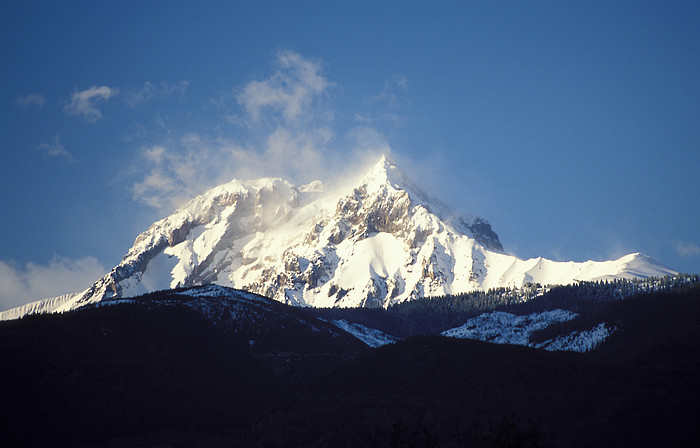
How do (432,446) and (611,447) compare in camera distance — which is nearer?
(432,446)

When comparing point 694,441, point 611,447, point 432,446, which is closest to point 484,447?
point 432,446

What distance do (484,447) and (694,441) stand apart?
63.7m

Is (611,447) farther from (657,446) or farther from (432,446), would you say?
(432,446)

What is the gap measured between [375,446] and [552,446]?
43.6 m

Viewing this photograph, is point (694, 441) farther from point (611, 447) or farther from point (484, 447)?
point (484, 447)

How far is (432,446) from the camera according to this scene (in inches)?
7229

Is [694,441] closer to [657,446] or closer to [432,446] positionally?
[657,446]

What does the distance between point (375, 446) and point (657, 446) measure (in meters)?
72.9

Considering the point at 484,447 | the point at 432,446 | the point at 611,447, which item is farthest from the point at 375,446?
the point at 611,447

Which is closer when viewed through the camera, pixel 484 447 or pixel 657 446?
pixel 484 447

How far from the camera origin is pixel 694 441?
198 m

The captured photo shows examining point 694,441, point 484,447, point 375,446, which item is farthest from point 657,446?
point 375,446

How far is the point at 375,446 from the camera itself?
194625mm

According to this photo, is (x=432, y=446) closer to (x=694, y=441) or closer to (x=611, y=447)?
(x=611, y=447)
